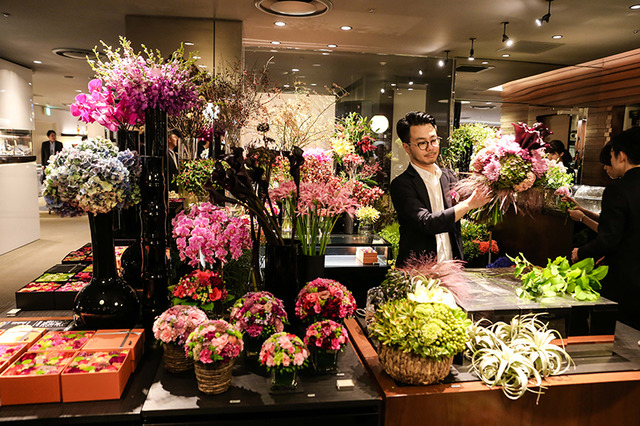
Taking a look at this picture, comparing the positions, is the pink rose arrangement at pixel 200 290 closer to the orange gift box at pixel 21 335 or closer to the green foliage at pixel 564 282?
the orange gift box at pixel 21 335

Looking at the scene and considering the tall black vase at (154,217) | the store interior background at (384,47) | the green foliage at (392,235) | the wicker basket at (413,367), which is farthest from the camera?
the green foliage at (392,235)

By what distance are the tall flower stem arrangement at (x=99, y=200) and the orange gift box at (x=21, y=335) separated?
0.13 metres

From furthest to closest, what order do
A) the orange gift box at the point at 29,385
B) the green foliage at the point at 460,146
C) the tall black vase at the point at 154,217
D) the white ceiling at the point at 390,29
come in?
the green foliage at the point at 460,146 → the white ceiling at the point at 390,29 → the tall black vase at the point at 154,217 → the orange gift box at the point at 29,385

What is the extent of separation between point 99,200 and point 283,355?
79 cm

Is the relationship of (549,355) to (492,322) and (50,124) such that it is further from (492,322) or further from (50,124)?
(50,124)

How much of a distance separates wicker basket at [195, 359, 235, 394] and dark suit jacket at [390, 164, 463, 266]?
129 cm

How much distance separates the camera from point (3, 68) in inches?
288

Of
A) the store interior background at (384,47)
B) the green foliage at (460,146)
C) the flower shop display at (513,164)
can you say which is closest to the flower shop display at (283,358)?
the flower shop display at (513,164)

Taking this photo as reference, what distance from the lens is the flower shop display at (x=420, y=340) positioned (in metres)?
1.34

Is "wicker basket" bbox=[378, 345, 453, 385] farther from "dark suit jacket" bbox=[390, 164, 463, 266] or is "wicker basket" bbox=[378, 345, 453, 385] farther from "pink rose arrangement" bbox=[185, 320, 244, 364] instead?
"dark suit jacket" bbox=[390, 164, 463, 266]

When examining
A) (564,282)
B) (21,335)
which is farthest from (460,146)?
(21,335)

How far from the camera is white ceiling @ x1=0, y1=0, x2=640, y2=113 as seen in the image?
190 inches

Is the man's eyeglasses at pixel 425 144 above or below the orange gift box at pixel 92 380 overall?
above

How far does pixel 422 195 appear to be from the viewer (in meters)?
2.44
